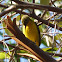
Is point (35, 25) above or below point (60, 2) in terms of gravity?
below

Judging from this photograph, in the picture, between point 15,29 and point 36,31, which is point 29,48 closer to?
point 15,29

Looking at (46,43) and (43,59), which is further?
(46,43)

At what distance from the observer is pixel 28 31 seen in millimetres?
2084

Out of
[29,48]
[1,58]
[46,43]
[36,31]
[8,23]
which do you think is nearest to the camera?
[8,23]

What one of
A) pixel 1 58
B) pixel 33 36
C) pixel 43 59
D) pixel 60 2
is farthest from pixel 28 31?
pixel 43 59

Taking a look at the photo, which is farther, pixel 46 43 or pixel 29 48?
pixel 46 43

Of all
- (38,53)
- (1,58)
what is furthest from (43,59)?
(1,58)

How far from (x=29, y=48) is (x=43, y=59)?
0.32ft

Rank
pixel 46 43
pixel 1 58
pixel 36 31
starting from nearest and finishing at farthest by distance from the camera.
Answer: pixel 1 58, pixel 46 43, pixel 36 31

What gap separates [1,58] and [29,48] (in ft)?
1.93

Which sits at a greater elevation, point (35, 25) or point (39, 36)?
point (35, 25)

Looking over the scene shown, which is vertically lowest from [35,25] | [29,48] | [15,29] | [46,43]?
[46,43]

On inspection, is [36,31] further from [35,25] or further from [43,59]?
[43,59]

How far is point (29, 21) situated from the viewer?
2096 millimetres
